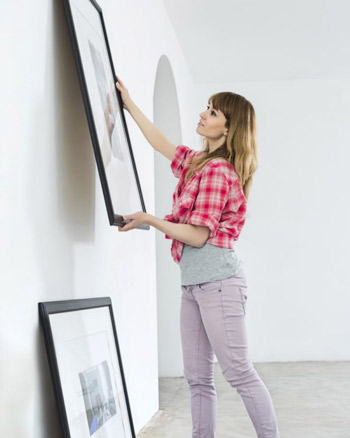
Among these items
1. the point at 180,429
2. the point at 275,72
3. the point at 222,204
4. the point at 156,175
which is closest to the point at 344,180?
the point at 275,72

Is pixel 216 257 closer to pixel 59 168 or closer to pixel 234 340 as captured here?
pixel 234 340

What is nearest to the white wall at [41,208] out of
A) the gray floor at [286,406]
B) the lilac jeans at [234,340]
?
the lilac jeans at [234,340]

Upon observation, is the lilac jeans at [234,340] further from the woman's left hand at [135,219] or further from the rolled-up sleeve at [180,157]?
the rolled-up sleeve at [180,157]

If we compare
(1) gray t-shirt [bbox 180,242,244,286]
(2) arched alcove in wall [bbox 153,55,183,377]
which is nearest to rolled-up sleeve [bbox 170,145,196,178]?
(1) gray t-shirt [bbox 180,242,244,286]

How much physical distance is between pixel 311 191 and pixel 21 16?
4936mm

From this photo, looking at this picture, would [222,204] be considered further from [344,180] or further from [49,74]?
[344,180]

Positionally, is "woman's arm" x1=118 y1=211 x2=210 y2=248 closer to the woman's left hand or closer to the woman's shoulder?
the woman's left hand

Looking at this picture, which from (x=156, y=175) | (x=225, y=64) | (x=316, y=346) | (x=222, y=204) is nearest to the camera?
(x=222, y=204)

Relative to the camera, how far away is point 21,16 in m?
1.71

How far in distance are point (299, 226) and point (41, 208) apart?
15.6 feet

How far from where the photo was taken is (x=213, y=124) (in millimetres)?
2422

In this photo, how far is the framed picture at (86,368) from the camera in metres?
1.76

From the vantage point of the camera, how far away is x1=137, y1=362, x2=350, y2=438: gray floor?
3.36 meters

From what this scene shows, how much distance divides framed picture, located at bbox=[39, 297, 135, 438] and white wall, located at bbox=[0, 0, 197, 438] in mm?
45
